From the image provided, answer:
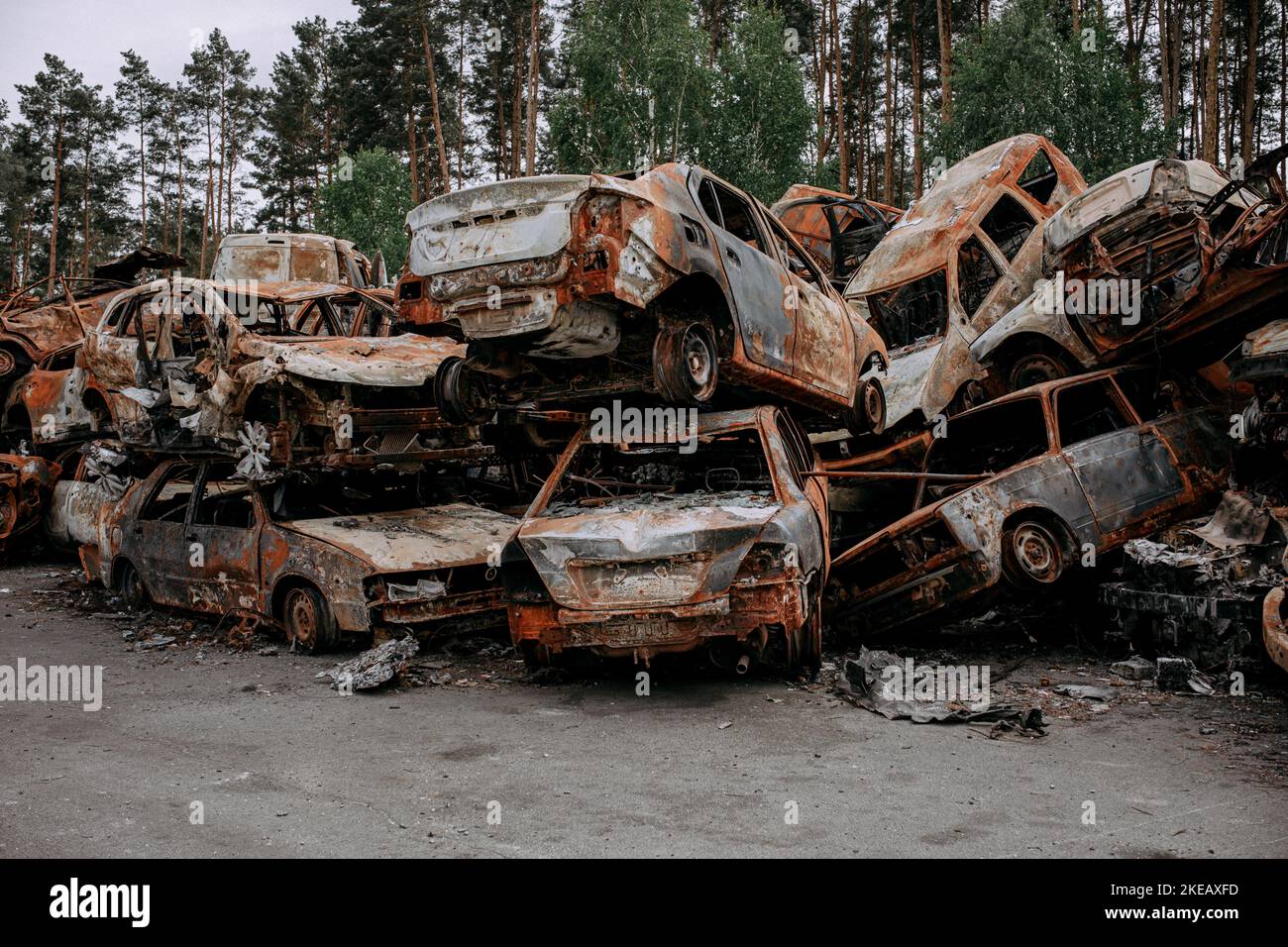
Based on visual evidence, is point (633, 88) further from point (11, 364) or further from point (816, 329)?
point (816, 329)

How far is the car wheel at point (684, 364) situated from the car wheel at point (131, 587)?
18.0 ft

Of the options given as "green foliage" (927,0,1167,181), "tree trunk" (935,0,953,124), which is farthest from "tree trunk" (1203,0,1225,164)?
"tree trunk" (935,0,953,124)

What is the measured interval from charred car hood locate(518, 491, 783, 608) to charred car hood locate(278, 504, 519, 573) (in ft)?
4.12

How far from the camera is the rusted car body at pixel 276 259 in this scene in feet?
44.6

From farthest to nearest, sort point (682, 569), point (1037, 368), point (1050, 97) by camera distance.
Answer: point (1050, 97) < point (1037, 368) < point (682, 569)

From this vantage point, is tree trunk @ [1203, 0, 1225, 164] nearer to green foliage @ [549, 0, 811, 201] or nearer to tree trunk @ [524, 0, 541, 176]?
green foliage @ [549, 0, 811, 201]

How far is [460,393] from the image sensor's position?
7.94 meters

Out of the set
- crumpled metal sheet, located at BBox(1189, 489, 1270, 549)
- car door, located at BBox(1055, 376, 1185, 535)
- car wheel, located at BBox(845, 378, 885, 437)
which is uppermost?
car wheel, located at BBox(845, 378, 885, 437)

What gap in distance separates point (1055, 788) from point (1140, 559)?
2.67m

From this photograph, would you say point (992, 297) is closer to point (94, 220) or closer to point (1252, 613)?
point (1252, 613)

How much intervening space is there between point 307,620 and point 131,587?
2.79 metres

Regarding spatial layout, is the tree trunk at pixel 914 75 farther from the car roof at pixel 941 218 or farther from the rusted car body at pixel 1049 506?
the rusted car body at pixel 1049 506

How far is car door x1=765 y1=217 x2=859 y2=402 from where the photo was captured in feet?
28.0

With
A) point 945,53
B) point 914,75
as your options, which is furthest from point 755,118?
point 914,75
